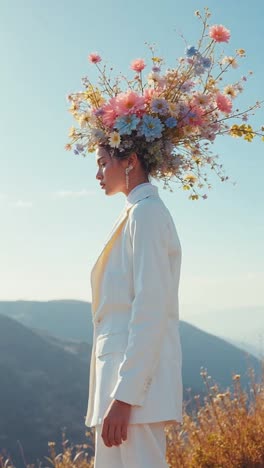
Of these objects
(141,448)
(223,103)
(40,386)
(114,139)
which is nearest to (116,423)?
(141,448)

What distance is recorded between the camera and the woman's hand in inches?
77.1

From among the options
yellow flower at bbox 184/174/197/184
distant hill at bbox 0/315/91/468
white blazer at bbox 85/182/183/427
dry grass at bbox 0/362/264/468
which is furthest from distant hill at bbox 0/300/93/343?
white blazer at bbox 85/182/183/427

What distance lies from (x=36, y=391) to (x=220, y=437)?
65.2 metres

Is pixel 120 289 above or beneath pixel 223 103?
beneath

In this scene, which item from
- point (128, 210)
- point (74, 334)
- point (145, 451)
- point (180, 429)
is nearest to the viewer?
point (145, 451)

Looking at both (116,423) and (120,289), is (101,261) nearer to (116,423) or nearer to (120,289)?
(120,289)

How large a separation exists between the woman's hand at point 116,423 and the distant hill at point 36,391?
51.7 metres

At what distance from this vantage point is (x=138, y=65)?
280 centimetres

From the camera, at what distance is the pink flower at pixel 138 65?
2.79 metres

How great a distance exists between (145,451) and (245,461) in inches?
100.0

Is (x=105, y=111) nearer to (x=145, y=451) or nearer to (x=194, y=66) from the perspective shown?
(x=194, y=66)

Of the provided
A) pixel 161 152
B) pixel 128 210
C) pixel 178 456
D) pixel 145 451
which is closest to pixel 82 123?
pixel 161 152

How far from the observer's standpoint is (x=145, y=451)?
6.57ft

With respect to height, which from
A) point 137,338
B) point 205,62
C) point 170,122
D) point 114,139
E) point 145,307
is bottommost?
point 137,338
